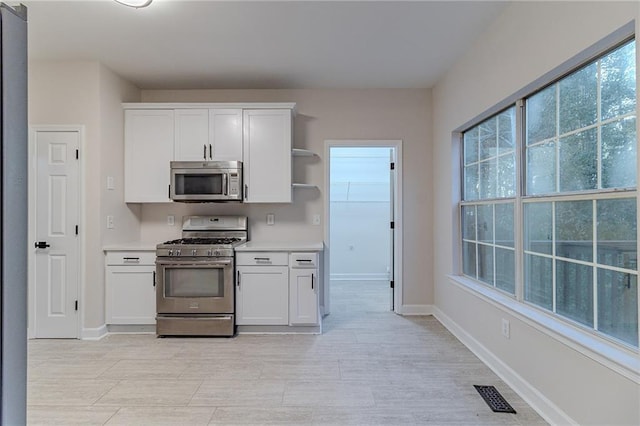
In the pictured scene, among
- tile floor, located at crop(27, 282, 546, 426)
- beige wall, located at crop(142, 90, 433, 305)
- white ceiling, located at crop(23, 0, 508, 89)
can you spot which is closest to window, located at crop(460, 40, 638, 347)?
tile floor, located at crop(27, 282, 546, 426)

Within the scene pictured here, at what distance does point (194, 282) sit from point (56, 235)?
54.4 inches

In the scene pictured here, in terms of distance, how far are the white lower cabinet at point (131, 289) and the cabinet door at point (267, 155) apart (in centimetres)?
123

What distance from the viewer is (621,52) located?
1584 millimetres

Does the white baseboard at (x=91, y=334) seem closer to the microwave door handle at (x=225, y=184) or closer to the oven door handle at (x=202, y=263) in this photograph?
the oven door handle at (x=202, y=263)

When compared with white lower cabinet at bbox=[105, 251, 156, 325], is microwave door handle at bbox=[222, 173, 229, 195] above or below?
above

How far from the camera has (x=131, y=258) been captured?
3334mm

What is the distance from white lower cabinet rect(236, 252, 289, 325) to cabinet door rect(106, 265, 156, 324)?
95 cm

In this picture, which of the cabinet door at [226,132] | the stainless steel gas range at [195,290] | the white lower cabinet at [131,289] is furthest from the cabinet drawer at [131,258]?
the cabinet door at [226,132]

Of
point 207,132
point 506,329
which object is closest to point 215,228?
point 207,132

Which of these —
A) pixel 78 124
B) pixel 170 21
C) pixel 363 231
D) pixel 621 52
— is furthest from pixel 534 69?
pixel 363 231

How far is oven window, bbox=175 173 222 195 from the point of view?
138 inches

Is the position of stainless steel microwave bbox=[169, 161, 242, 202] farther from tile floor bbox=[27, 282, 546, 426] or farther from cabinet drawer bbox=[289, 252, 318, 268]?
tile floor bbox=[27, 282, 546, 426]

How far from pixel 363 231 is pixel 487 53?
399cm

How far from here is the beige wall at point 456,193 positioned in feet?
5.05
